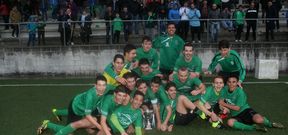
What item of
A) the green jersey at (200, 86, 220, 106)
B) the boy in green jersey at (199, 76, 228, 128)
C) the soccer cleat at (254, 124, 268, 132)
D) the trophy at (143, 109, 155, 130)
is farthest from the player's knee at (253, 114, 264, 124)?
the trophy at (143, 109, 155, 130)

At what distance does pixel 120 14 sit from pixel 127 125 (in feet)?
30.3

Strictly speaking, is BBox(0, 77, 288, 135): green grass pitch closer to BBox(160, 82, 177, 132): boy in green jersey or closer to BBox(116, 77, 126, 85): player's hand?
BBox(160, 82, 177, 132): boy in green jersey

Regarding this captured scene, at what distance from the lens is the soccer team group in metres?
8.33

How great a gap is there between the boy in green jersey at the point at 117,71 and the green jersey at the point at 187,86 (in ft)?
4.15

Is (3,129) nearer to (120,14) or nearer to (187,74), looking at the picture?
(187,74)

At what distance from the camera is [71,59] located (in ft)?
52.6

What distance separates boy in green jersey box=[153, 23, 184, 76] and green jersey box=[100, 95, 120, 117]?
3.47m

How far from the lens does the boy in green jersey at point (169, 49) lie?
11.5 metres

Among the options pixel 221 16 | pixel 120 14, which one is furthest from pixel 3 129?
pixel 221 16

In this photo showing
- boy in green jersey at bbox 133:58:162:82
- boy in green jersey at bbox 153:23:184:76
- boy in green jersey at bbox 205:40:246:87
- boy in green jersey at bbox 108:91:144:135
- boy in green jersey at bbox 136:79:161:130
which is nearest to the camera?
boy in green jersey at bbox 108:91:144:135

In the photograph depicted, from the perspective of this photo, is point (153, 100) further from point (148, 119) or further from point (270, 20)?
point (270, 20)

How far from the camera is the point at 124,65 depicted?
935 centimetres

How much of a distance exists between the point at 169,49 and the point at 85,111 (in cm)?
400

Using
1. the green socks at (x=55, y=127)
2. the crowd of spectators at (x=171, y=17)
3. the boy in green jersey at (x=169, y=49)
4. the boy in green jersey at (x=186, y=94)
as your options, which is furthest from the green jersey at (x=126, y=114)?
the crowd of spectators at (x=171, y=17)
